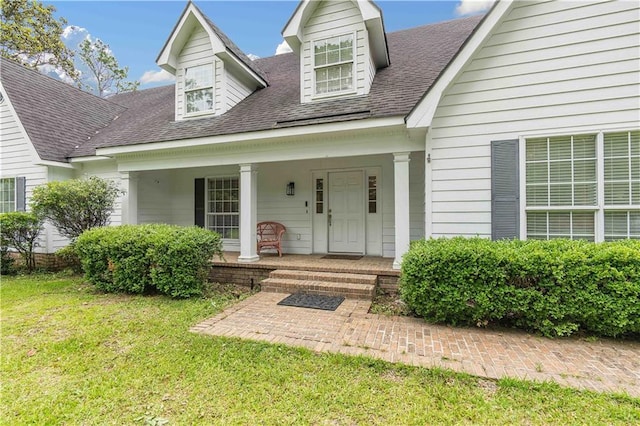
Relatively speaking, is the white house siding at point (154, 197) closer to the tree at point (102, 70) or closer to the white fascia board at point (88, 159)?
the white fascia board at point (88, 159)

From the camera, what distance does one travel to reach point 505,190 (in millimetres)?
4699

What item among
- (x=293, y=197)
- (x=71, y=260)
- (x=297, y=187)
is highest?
(x=297, y=187)

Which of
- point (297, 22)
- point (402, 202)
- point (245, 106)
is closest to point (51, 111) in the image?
point (245, 106)

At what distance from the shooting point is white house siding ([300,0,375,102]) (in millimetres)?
6609

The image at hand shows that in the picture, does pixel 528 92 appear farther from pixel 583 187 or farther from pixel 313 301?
pixel 313 301

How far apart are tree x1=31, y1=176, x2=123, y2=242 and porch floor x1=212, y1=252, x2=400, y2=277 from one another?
3.27 meters

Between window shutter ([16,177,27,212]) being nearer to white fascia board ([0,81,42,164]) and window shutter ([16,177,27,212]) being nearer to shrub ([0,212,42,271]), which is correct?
white fascia board ([0,81,42,164])

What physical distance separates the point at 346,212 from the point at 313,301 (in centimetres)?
333

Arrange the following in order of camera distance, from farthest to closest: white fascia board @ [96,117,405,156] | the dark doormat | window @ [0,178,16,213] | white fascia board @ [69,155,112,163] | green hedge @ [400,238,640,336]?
window @ [0,178,16,213]
white fascia board @ [69,155,112,163]
white fascia board @ [96,117,405,156]
the dark doormat
green hedge @ [400,238,640,336]

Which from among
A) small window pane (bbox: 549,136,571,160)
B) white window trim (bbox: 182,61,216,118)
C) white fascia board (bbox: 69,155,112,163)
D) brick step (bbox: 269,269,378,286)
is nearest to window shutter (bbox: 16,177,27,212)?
white fascia board (bbox: 69,155,112,163)

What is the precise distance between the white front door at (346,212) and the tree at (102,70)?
23008 mm

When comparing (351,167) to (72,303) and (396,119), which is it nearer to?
(396,119)

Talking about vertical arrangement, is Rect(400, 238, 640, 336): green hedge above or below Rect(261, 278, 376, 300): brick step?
above

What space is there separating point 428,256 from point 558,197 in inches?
89.1
